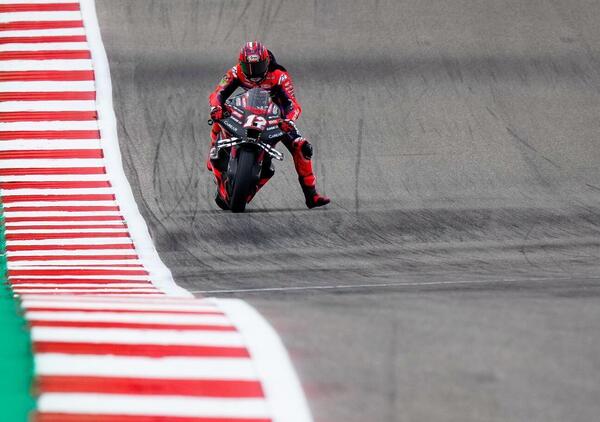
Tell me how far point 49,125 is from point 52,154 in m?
0.93

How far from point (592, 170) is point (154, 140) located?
518 cm

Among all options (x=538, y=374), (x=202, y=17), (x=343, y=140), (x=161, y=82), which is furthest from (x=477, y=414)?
(x=202, y=17)

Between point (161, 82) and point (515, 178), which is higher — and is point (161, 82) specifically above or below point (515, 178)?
above

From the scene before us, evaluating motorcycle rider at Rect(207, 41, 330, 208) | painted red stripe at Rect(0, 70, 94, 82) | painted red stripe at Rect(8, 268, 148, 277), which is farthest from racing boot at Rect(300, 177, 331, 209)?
painted red stripe at Rect(0, 70, 94, 82)

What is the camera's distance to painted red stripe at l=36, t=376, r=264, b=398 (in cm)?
443

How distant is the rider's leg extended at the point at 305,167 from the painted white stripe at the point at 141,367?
645 centimetres

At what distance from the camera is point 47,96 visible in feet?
45.9

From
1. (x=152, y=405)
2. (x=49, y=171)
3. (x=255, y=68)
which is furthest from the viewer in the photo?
(x=49, y=171)

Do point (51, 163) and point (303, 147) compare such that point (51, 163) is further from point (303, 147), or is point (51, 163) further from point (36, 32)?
point (36, 32)

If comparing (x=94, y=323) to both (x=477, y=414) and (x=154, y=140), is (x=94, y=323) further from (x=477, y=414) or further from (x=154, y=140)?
(x=154, y=140)

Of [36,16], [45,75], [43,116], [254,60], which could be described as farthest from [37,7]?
[254,60]

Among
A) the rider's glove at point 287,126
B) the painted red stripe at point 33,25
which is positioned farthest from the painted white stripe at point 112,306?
the painted red stripe at point 33,25

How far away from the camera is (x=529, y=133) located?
13.7 meters

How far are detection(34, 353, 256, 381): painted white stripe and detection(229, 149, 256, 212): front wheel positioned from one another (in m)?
5.94
